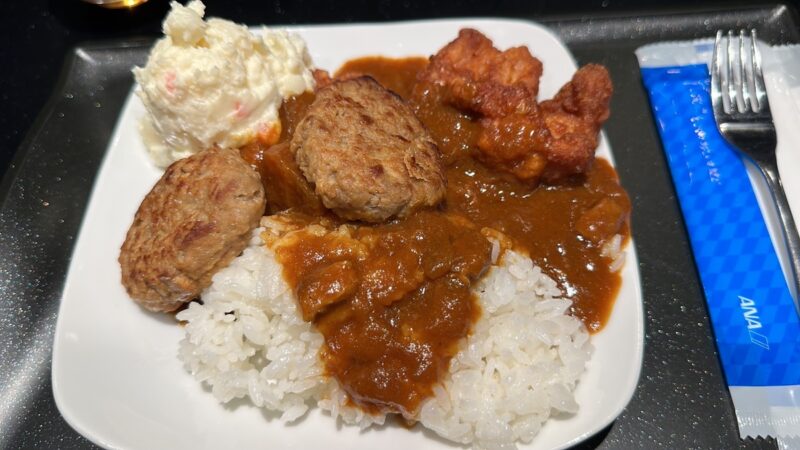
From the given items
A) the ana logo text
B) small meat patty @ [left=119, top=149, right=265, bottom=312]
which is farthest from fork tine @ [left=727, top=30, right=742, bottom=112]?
small meat patty @ [left=119, top=149, right=265, bottom=312]

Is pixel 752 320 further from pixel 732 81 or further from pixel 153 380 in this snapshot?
pixel 153 380

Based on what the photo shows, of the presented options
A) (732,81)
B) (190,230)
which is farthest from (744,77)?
(190,230)

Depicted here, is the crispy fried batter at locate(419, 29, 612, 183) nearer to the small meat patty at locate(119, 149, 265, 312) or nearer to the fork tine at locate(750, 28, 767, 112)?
the fork tine at locate(750, 28, 767, 112)

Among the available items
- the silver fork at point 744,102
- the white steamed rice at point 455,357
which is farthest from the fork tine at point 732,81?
the white steamed rice at point 455,357

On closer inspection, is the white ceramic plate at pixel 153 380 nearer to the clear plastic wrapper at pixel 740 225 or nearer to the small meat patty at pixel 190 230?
the small meat patty at pixel 190 230

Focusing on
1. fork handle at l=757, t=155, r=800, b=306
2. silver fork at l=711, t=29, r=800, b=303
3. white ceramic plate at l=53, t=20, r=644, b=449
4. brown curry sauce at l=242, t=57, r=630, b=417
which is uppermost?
silver fork at l=711, t=29, r=800, b=303

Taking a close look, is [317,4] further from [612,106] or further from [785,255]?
[785,255]

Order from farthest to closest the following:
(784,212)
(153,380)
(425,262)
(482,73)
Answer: (482,73) → (784,212) → (153,380) → (425,262)
